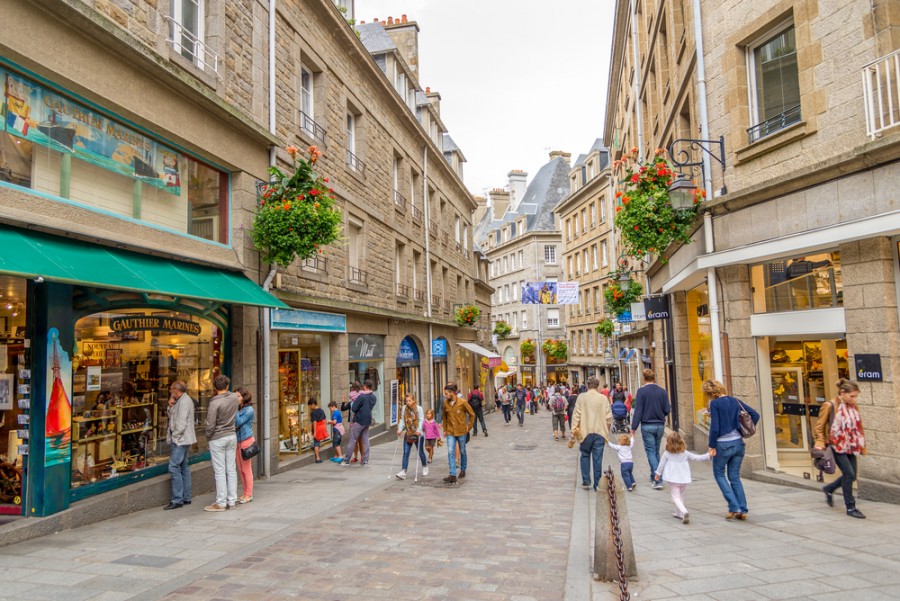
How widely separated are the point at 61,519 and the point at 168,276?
3092 millimetres

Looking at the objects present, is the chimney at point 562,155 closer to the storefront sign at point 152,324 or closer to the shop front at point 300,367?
the shop front at point 300,367

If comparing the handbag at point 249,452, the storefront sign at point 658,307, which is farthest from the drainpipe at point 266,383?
the storefront sign at point 658,307

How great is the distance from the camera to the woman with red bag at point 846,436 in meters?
6.90

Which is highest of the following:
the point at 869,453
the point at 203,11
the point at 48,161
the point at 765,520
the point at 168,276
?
the point at 203,11

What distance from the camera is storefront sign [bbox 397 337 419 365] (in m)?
19.8

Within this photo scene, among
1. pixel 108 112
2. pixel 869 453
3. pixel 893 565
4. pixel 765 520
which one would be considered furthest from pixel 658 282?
pixel 108 112

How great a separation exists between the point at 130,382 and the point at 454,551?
508 cm

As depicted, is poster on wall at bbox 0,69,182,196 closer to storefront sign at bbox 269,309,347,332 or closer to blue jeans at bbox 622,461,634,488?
storefront sign at bbox 269,309,347,332

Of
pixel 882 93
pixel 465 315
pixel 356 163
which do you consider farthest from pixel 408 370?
pixel 882 93

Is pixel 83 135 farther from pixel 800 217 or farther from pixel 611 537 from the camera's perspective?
pixel 800 217

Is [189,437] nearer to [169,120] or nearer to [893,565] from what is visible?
[169,120]

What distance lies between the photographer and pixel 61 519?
6.67 m

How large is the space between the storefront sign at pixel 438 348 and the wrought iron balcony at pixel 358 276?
25.2 ft

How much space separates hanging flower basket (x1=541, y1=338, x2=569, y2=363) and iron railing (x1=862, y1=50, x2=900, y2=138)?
45399 mm
